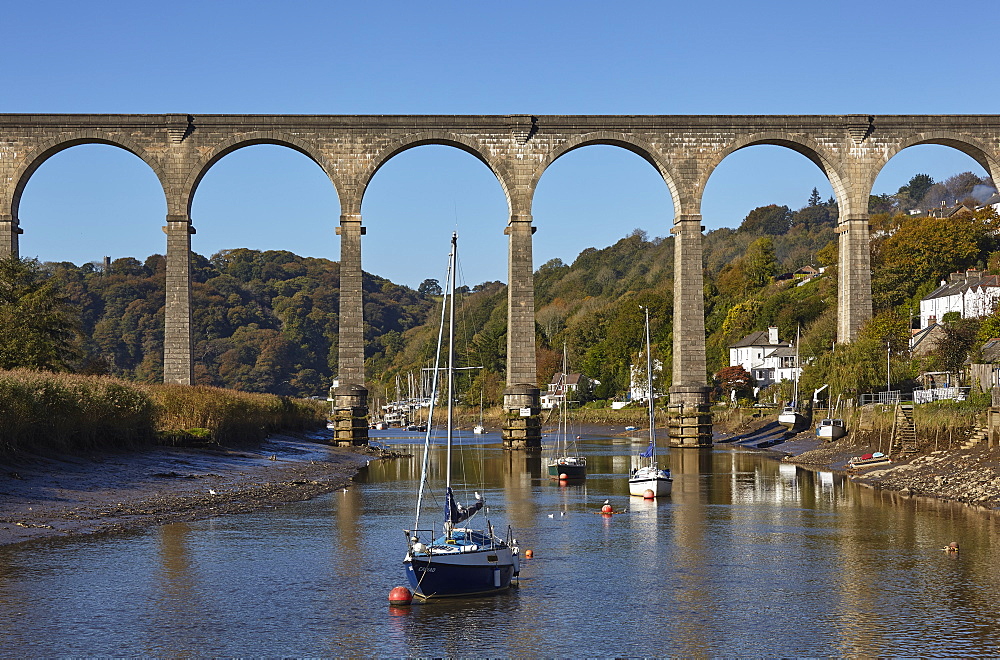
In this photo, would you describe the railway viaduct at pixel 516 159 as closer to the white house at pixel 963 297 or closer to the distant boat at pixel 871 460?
the distant boat at pixel 871 460

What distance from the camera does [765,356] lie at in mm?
108562

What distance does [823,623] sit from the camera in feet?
61.6

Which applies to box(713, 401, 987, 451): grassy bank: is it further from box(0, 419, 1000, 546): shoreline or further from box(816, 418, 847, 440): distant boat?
box(0, 419, 1000, 546): shoreline

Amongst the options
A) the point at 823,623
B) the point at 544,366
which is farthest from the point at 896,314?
the point at 823,623

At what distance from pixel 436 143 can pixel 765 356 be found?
61.1 meters

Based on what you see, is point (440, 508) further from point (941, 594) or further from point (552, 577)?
point (941, 594)

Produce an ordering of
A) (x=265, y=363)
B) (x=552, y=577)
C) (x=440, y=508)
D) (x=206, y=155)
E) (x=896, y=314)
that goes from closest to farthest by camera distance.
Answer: (x=552, y=577) → (x=440, y=508) → (x=206, y=155) → (x=896, y=314) → (x=265, y=363)

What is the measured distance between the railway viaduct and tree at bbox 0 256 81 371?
4831mm

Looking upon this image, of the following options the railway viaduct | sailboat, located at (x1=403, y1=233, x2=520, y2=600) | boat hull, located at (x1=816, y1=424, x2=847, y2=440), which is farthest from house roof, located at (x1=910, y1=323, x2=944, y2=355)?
sailboat, located at (x1=403, y1=233, x2=520, y2=600)

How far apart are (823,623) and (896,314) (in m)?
75.2

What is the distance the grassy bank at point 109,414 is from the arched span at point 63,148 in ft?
39.8

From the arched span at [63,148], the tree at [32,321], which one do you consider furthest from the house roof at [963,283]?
the tree at [32,321]

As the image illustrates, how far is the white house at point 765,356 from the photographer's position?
340 feet

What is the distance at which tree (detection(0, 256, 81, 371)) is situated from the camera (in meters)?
43.7
